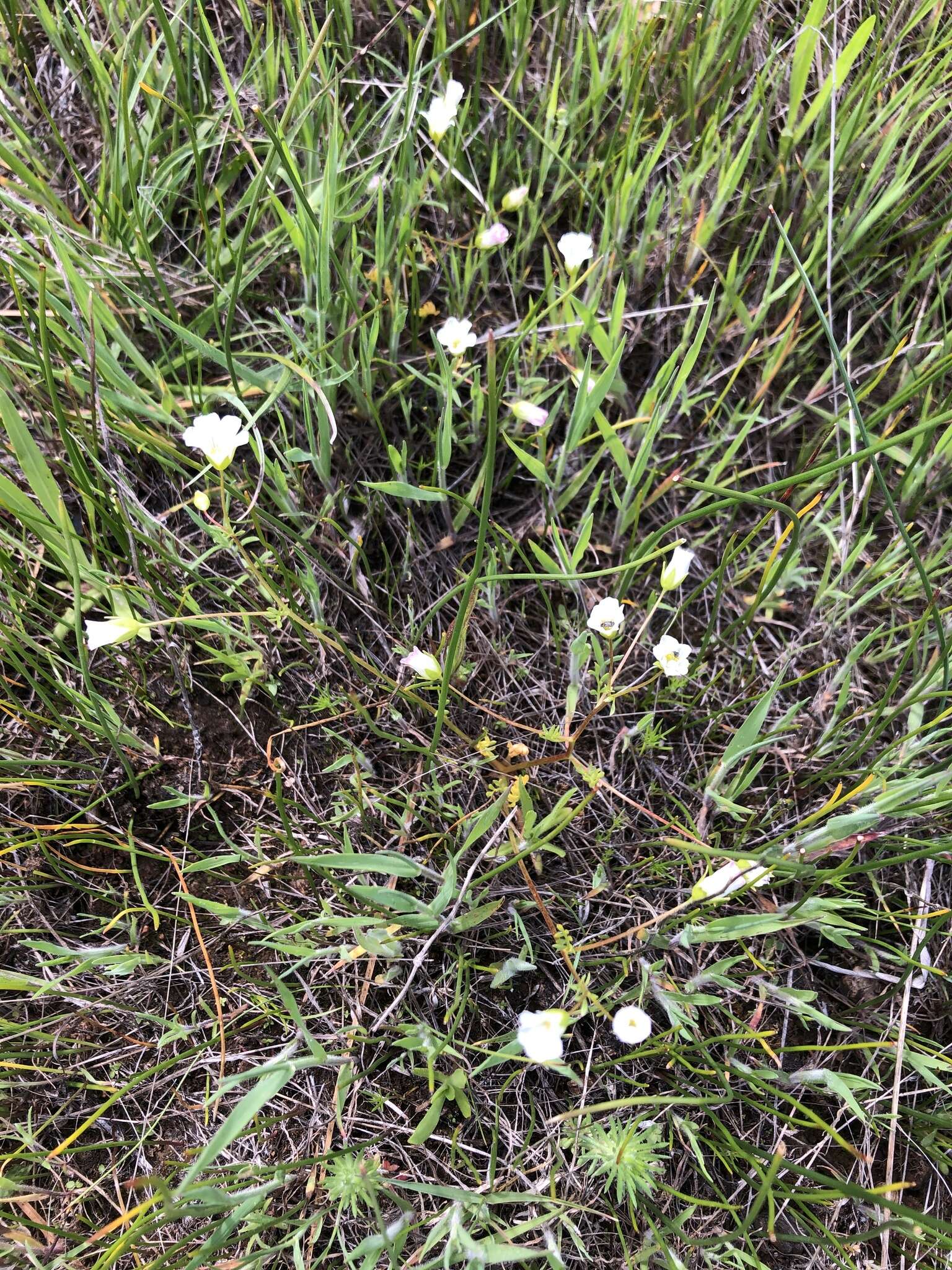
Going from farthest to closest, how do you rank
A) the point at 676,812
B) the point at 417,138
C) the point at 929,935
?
the point at 417,138 < the point at 676,812 < the point at 929,935

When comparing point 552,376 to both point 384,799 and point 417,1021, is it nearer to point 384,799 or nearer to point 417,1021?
point 384,799

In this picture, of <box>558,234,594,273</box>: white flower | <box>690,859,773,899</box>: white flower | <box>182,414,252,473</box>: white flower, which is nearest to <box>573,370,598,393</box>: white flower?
<box>558,234,594,273</box>: white flower

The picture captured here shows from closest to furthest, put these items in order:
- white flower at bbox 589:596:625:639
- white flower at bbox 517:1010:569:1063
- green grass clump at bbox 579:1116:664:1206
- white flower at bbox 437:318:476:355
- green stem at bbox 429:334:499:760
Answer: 1. green stem at bbox 429:334:499:760
2. white flower at bbox 517:1010:569:1063
3. green grass clump at bbox 579:1116:664:1206
4. white flower at bbox 589:596:625:639
5. white flower at bbox 437:318:476:355

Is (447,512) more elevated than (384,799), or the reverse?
(447,512)

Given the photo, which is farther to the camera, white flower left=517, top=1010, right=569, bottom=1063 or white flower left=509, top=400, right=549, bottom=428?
white flower left=509, top=400, right=549, bottom=428

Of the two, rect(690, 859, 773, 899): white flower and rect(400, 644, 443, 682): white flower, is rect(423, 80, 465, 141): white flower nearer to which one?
rect(400, 644, 443, 682): white flower

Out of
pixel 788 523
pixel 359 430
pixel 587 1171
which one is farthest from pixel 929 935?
pixel 359 430

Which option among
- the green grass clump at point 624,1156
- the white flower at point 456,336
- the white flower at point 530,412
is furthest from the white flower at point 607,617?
the green grass clump at point 624,1156
